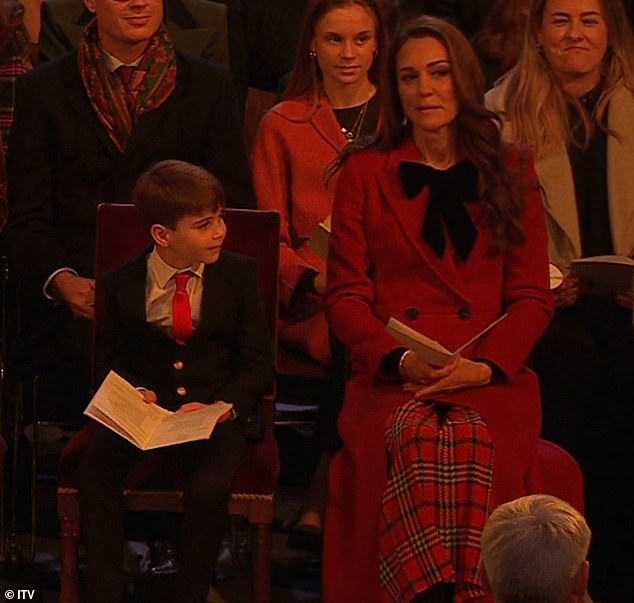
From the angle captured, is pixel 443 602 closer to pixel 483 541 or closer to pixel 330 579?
pixel 330 579

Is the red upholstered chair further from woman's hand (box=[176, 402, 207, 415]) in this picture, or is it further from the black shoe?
the black shoe

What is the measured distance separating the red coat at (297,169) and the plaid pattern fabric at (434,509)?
3.64 ft

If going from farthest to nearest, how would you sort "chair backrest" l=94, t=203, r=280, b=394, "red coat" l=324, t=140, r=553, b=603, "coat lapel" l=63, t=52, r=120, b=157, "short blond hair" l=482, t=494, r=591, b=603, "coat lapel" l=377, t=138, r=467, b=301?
"coat lapel" l=63, t=52, r=120, b=157 → "chair backrest" l=94, t=203, r=280, b=394 → "coat lapel" l=377, t=138, r=467, b=301 → "red coat" l=324, t=140, r=553, b=603 → "short blond hair" l=482, t=494, r=591, b=603

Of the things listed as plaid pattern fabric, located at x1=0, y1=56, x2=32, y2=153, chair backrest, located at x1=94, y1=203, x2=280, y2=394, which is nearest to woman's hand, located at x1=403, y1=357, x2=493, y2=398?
chair backrest, located at x1=94, y1=203, x2=280, y2=394

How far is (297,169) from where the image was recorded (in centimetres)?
540

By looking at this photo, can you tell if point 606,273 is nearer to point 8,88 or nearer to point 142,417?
point 142,417

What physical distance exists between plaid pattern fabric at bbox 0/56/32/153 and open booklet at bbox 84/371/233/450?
1.40m

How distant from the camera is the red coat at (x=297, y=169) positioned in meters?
5.34

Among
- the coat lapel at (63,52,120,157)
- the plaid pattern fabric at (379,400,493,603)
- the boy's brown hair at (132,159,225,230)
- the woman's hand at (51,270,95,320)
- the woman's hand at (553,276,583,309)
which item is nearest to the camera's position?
the plaid pattern fabric at (379,400,493,603)

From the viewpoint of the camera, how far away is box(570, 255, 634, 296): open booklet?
4.98 meters

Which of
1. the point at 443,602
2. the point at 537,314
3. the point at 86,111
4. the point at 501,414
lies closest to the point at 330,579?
the point at 443,602

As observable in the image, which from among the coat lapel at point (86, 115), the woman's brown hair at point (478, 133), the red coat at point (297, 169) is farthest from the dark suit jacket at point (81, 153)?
the woman's brown hair at point (478, 133)

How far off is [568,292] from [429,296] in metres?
0.66

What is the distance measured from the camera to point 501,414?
14.3 ft
